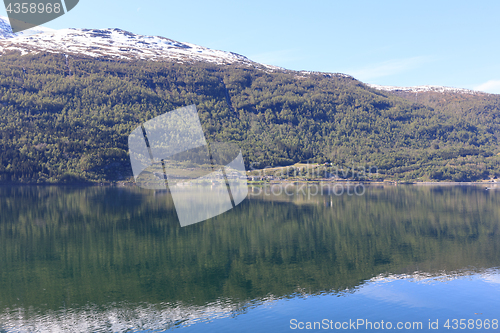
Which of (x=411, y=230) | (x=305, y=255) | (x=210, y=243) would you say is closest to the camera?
(x=305, y=255)

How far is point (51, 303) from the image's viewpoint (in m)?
29.5

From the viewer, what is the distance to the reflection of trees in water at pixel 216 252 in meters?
33.4

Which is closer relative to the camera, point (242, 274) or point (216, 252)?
point (242, 274)

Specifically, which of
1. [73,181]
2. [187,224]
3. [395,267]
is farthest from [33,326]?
[73,181]

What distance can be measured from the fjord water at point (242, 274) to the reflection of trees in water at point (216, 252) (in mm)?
180

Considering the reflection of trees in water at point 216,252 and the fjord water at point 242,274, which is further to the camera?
the reflection of trees in water at point 216,252

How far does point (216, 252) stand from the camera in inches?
1858

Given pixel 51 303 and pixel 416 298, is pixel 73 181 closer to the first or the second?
pixel 51 303

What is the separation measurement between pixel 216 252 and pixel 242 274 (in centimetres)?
971

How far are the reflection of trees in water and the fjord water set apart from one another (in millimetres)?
180

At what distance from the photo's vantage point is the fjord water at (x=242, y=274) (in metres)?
27.6

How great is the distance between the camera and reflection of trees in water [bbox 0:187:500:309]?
33438mm

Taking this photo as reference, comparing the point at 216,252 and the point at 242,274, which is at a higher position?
the point at 242,274

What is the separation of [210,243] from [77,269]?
17787 millimetres
